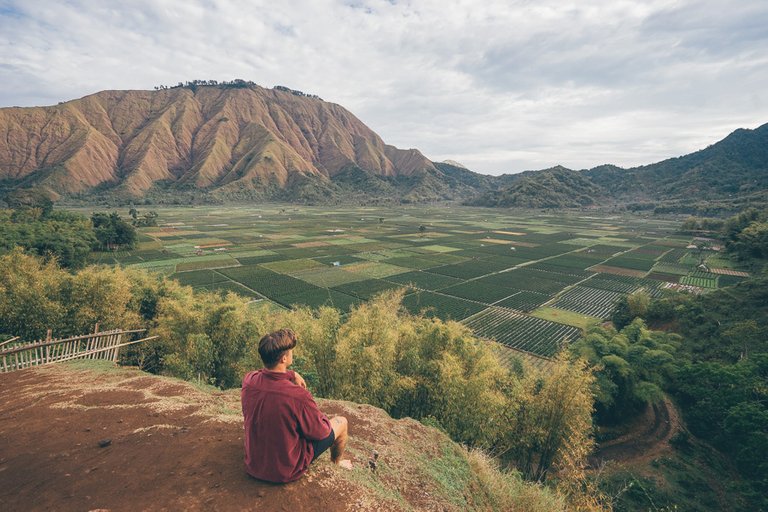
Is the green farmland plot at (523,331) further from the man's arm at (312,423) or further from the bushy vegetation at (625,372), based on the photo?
the man's arm at (312,423)

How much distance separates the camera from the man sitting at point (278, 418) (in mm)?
5926

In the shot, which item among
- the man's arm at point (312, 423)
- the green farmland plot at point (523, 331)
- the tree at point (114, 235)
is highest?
the man's arm at point (312, 423)

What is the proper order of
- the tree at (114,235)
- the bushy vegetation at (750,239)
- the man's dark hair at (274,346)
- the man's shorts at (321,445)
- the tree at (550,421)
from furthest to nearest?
the tree at (114,235) < the bushy vegetation at (750,239) < the tree at (550,421) < the man's shorts at (321,445) < the man's dark hair at (274,346)

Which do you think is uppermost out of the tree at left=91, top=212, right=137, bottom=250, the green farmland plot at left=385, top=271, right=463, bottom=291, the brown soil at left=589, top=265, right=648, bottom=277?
the tree at left=91, top=212, right=137, bottom=250

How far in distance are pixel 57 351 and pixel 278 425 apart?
23342mm

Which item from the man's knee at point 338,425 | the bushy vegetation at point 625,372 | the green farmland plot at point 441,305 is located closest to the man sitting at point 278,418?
the man's knee at point 338,425

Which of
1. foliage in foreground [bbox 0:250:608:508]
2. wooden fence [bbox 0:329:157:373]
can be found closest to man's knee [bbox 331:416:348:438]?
foliage in foreground [bbox 0:250:608:508]

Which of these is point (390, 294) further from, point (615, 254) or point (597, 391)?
point (615, 254)

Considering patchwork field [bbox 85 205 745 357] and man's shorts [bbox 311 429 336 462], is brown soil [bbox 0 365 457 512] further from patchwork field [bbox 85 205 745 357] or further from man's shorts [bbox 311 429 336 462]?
patchwork field [bbox 85 205 745 357]

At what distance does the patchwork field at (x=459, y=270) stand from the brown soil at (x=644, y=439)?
13210 mm

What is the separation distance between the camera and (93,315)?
27.4 m

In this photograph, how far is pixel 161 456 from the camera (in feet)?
26.5

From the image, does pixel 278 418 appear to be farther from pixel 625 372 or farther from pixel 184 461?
pixel 625 372

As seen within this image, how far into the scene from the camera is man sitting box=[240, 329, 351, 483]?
5926 mm
